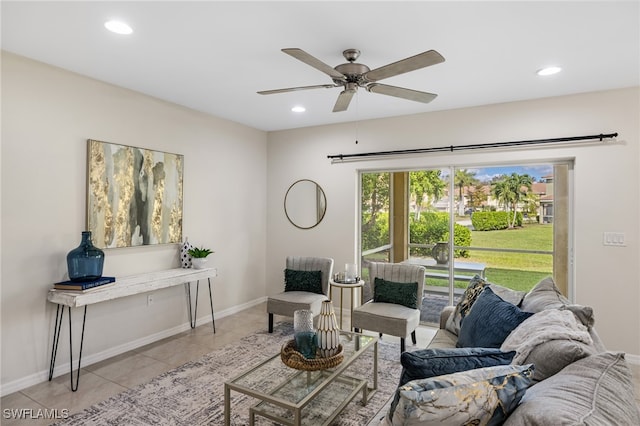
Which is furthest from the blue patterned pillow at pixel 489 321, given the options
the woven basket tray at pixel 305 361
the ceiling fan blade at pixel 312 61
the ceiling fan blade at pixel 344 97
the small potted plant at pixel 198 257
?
the small potted plant at pixel 198 257

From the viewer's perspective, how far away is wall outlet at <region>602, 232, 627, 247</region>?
3.42m

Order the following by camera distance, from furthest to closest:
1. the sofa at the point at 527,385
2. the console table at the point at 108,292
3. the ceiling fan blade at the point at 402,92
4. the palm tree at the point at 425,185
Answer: the palm tree at the point at 425,185 < the console table at the point at 108,292 < the ceiling fan blade at the point at 402,92 < the sofa at the point at 527,385

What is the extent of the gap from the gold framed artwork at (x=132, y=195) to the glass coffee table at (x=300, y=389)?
2107mm

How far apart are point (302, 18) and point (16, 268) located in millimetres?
2856

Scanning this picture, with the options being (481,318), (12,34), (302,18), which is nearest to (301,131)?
(302,18)

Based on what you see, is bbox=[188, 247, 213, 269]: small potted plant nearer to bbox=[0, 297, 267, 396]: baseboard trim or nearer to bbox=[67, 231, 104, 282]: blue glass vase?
bbox=[0, 297, 267, 396]: baseboard trim

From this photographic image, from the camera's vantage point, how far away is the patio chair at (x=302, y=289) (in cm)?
389

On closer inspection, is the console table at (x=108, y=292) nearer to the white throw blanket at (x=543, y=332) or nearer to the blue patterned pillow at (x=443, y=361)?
the blue patterned pillow at (x=443, y=361)

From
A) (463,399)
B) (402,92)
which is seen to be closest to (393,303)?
(402,92)

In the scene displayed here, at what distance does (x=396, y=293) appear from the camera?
3.64 metres

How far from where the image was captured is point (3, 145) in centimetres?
269

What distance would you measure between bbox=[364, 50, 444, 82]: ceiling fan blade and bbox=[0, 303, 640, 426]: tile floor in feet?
8.87

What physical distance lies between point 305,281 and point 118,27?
9.89ft

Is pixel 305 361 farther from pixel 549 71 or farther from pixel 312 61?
pixel 549 71
